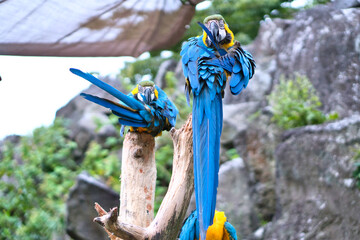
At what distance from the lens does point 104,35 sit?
63.9 inches

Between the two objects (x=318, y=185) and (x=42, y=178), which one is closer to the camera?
(x=318, y=185)

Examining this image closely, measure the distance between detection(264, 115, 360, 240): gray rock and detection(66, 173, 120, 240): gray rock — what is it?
1.46 metres

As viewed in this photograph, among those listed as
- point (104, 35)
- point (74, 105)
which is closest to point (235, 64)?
point (104, 35)

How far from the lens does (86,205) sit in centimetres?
369

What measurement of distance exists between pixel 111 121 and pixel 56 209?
4.96 ft

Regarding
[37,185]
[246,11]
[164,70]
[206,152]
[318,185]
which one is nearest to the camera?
[206,152]

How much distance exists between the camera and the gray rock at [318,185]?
10.2 ft

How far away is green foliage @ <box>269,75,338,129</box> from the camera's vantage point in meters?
3.98

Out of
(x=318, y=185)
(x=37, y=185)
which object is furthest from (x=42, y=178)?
(x=318, y=185)

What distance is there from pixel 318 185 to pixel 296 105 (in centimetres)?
101

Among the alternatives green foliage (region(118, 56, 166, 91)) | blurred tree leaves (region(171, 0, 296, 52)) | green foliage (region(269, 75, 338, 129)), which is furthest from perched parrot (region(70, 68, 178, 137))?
blurred tree leaves (region(171, 0, 296, 52))

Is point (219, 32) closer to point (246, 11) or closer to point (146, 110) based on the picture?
point (146, 110)

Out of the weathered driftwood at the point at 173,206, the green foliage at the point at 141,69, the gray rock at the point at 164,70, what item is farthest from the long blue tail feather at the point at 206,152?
the green foliage at the point at 141,69

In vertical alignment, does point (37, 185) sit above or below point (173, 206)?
below
